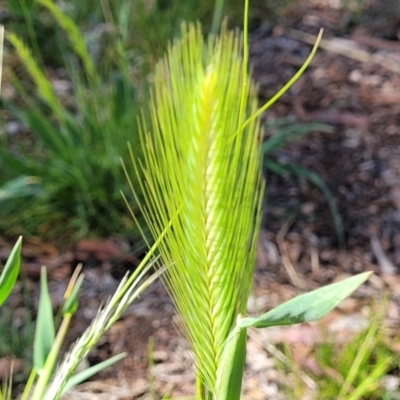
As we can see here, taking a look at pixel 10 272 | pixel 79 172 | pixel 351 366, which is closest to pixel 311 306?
pixel 10 272

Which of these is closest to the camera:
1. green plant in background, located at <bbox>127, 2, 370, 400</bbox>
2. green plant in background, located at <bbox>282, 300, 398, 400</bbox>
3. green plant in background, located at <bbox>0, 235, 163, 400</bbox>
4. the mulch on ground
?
green plant in background, located at <bbox>127, 2, 370, 400</bbox>

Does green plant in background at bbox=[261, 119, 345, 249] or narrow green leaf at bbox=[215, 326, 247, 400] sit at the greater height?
narrow green leaf at bbox=[215, 326, 247, 400]

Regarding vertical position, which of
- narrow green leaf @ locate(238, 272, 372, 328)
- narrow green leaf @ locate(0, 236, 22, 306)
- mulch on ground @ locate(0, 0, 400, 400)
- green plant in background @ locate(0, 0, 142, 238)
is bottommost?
mulch on ground @ locate(0, 0, 400, 400)

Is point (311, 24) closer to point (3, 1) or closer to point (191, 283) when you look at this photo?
point (3, 1)

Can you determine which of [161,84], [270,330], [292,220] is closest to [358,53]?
[292,220]

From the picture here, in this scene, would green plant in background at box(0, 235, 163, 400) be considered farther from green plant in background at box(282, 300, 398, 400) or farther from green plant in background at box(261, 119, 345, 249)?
green plant in background at box(261, 119, 345, 249)

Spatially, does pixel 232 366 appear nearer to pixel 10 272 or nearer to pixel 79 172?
pixel 10 272

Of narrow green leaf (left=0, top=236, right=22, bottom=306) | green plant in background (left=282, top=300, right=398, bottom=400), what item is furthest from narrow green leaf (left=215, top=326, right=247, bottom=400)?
green plant in background (left=282, top=300, right=398, bottom=400)

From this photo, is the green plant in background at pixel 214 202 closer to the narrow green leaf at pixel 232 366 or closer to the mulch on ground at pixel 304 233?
the narrow green leaf at pixel 232 366
